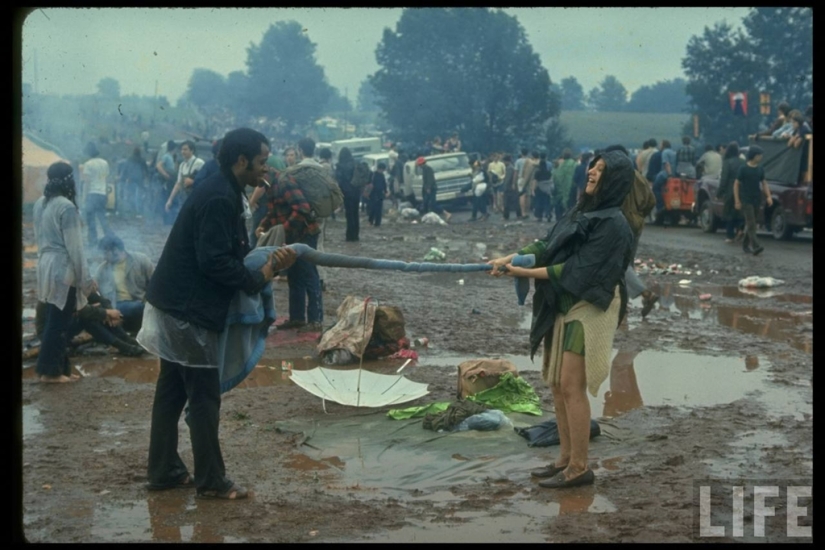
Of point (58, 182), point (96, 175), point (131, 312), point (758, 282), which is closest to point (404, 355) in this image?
point (131, 312)

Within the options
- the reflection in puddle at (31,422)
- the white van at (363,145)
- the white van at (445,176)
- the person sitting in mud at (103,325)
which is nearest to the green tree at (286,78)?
the white van at (363,145)

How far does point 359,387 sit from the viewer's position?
328 inches

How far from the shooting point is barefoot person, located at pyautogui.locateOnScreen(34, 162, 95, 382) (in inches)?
350

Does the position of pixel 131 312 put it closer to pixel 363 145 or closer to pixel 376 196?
pixel 376 196

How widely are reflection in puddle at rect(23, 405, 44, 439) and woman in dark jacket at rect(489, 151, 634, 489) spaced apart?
3.62 metres

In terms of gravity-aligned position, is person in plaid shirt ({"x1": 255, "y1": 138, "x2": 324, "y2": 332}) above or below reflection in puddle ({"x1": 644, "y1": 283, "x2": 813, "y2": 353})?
above

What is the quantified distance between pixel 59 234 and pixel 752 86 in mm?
46690

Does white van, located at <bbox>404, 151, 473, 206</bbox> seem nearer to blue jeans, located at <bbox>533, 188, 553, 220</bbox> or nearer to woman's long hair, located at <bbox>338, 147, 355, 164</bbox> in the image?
blue jeans, located at <bbox>533, 188, 553, 220</bbox>

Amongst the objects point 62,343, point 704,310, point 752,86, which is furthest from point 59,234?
point 752,86

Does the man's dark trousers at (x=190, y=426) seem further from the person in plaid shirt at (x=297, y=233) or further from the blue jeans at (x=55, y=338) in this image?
the person in plaid shirt at (x=297, y=233)

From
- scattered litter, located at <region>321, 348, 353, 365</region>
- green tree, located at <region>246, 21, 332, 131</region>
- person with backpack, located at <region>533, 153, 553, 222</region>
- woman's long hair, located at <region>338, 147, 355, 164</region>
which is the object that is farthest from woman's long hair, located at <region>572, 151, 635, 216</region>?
green tree, located at <region>246, 21, 332, 131</region>

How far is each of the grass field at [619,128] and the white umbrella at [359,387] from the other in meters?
54.1

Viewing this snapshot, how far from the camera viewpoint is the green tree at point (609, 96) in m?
122

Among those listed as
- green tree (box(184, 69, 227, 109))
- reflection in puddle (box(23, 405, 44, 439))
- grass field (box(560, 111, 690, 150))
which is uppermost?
green tree (box(184, 69, 227, 109))
